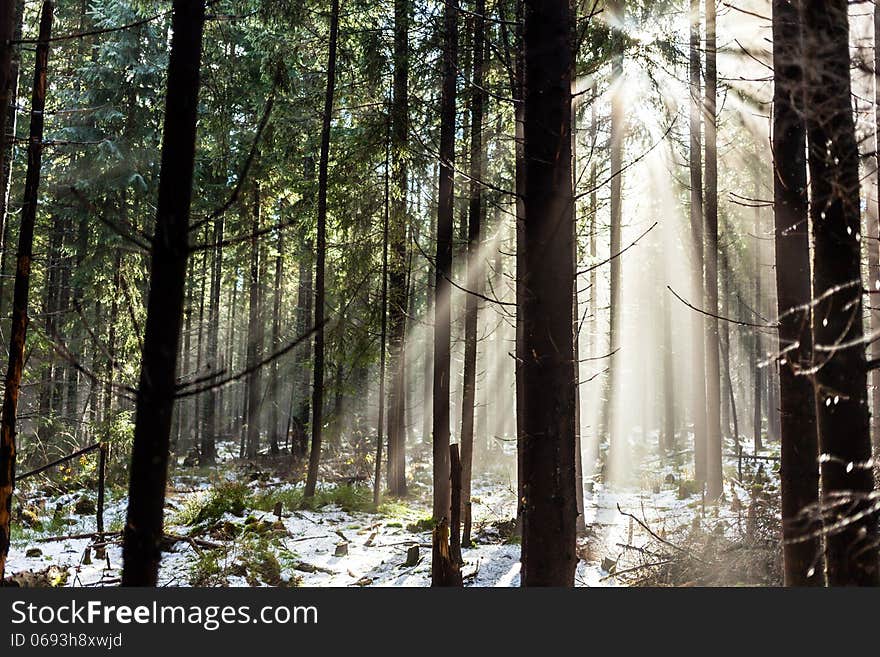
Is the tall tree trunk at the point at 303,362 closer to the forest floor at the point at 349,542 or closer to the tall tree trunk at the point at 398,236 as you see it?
the tall tree trunk at the point at 398,236

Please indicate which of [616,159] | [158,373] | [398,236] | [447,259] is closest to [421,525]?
[447,259]

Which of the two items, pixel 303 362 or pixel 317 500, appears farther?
pixel 303 362

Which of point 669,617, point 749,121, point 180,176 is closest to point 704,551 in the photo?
point 669,617

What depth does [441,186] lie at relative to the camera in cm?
1119

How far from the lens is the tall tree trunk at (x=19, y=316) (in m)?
6.26

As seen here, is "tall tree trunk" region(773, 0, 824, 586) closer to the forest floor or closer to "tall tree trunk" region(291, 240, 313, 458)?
the forest floor

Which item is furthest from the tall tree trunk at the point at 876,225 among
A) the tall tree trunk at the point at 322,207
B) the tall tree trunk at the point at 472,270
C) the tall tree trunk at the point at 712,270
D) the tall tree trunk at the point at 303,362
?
the tall tree trunk at the point at 303,362

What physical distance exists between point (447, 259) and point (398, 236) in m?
3.10

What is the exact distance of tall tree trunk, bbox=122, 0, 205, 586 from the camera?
9.97 ft

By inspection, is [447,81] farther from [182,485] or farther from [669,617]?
[182,485]

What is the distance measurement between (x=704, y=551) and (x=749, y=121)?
1110cm

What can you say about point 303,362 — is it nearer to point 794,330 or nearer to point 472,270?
point 472,270

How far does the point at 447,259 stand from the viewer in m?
11.0

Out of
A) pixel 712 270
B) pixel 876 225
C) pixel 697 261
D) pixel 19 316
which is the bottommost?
pixel 19 316
